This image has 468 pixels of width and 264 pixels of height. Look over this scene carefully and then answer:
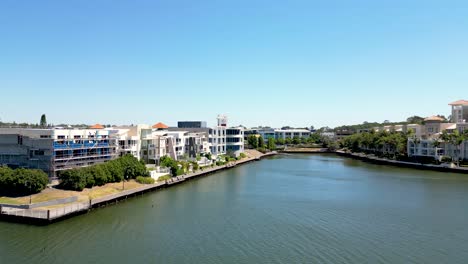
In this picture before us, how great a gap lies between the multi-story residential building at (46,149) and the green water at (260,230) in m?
7.85

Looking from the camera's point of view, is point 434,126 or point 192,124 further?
point 192,124

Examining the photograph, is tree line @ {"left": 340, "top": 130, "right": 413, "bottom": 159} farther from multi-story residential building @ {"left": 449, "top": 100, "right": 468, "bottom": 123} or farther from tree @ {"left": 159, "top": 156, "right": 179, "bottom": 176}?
tree @ {"left": 159, "top": 156, "right": 179, "bottom": 176}

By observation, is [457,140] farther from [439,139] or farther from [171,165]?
[171,165]

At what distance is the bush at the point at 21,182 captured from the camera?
31547mm

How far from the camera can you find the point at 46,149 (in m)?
36.9

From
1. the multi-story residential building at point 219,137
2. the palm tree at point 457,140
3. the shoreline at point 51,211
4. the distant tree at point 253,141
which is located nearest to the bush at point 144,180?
the shoreline at point 51,211

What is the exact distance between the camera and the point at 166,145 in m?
59.1

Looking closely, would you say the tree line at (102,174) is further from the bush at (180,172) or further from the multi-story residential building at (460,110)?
the multi-story residential building at (460,110)

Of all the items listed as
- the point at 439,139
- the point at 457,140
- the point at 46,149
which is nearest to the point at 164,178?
the point at 46,149

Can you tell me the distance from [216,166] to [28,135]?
117 ft

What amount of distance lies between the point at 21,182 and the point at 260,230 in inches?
815

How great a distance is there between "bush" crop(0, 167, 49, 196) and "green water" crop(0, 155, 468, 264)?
4.73 metres

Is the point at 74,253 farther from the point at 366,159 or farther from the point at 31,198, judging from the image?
the point at 366,159

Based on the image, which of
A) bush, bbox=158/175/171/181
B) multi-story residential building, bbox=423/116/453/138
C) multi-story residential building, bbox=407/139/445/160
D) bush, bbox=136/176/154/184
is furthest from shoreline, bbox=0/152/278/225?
multi-story residential building, bbox=423/116/453/138
